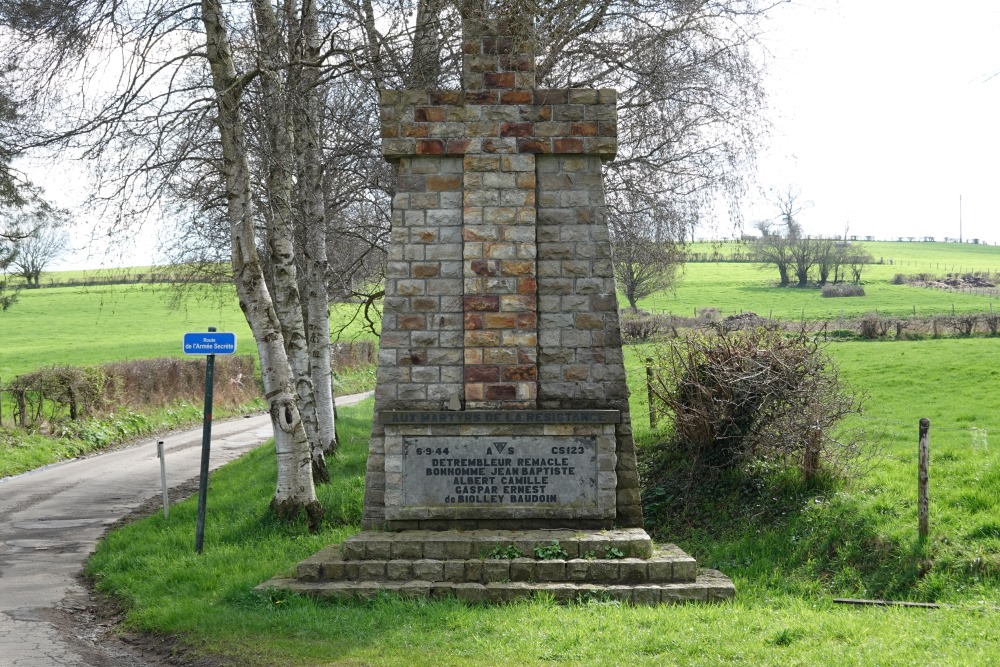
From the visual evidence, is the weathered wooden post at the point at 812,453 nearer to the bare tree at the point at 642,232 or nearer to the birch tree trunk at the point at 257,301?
the birch tree trunk at the point at 257,301

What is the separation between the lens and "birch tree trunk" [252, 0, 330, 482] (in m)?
10.5

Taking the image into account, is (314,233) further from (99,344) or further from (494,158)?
(99,344)

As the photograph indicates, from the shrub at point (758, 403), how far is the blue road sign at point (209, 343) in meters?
5.53

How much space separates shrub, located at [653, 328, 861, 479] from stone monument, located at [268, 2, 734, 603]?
113 inches

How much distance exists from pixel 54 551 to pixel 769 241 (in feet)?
195

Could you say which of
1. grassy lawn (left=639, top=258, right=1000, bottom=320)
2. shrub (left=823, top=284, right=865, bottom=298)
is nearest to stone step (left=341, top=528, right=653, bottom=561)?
grassy lawn (left=639, top=258, right=1000, bottom=320)

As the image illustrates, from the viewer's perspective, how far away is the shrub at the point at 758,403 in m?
11.1

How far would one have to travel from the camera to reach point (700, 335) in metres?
12.8

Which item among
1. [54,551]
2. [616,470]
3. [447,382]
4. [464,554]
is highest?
[447,382]

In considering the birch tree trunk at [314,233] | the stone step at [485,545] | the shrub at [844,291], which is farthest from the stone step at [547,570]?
the shrub at [844,291]

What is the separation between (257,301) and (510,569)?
4.86 metres

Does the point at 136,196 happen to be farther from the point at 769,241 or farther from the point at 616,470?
the point at 769,241

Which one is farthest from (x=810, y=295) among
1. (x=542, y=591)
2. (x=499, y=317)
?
(x=542, y=591)

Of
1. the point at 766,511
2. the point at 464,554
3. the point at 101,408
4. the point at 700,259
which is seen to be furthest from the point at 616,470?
the point at 700,259
